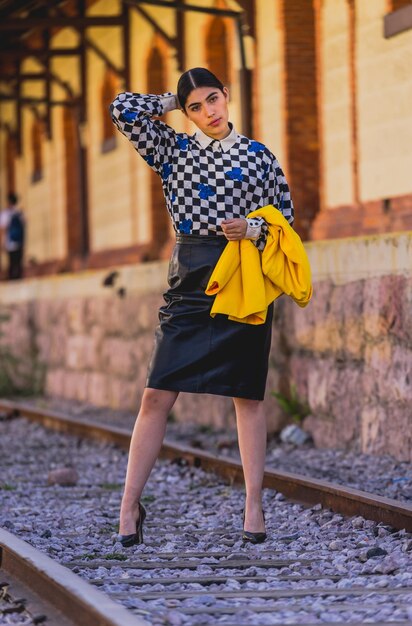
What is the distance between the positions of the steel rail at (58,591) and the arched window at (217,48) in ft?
42.1

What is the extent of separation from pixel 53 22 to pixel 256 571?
13934 millimetres

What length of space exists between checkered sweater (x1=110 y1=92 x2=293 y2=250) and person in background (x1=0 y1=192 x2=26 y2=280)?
21494 mm

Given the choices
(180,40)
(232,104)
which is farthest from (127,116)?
(180,40)

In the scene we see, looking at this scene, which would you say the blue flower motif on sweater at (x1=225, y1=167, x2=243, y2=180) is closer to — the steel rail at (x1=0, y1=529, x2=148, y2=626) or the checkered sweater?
the checkered sweater

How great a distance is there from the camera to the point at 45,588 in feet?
17.3

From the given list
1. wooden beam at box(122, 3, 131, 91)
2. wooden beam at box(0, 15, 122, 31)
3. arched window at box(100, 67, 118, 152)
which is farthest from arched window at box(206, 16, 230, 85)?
arched window at box(100, 67, 118, 152)

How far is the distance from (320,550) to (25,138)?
24.6 metres

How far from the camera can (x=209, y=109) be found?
6.18 meters

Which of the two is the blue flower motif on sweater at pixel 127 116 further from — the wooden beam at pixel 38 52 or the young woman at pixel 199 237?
the wooden beam at pixel 38 52

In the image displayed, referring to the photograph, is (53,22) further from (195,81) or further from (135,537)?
(135,537)

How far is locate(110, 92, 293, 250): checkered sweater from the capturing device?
243 inches

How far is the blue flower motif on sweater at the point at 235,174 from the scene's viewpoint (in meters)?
6.18

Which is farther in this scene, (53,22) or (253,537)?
(53,22)

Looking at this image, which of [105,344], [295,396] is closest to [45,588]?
[295,396]
